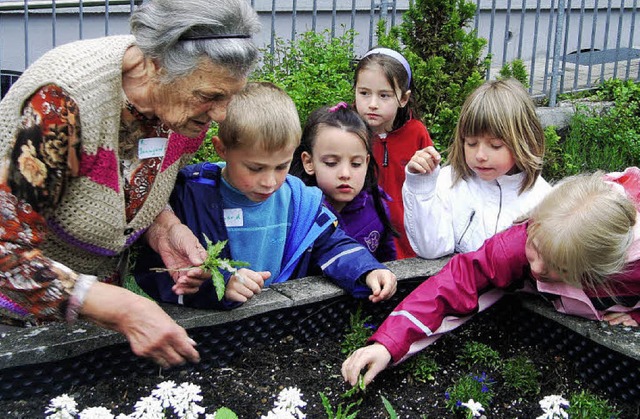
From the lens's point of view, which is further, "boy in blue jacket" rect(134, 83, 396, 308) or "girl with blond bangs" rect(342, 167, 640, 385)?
"boy in blue jacket" rect(134, 83, 396, 308)

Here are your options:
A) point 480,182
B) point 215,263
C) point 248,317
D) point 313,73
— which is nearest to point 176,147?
point 215,263

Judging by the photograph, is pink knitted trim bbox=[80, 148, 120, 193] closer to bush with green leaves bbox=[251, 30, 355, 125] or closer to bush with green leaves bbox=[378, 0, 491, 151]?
bush with green leaves bbox=[251, 30, 355, 125]

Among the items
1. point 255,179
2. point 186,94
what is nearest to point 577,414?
point 255,179

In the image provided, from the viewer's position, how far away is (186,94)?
87.7 inches

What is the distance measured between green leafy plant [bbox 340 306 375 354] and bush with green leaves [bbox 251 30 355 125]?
190cm

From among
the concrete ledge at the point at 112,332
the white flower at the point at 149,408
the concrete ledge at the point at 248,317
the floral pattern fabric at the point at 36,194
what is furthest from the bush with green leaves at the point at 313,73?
the white flower at the point at 149,408

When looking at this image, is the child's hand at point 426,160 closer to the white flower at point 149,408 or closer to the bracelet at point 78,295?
the bracelet at point 78,295

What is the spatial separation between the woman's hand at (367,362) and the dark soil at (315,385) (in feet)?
0.24

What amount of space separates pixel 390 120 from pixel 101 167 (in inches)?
85.9

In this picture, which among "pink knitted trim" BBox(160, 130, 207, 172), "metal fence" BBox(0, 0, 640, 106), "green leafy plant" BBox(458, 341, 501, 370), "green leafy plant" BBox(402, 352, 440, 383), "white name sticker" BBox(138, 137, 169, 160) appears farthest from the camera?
"metal fence" BBox(0, 0, 640, 106)

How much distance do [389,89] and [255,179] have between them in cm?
160

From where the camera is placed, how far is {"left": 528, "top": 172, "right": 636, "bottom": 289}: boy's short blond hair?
251 centimetres

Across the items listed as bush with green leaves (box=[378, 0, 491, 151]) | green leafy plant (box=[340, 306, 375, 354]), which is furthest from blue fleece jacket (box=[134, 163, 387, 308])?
bush with green leaves (box=[378, 0, 491, 151])

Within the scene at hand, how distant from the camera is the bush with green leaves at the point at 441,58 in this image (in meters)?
5.02
